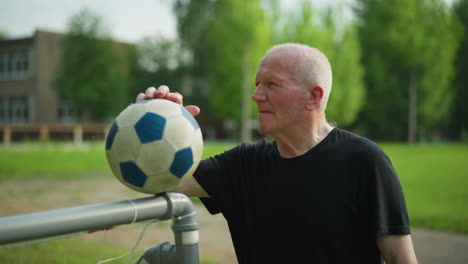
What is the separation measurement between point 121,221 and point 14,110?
4403 centimetres

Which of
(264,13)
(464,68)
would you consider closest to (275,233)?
(264,13)

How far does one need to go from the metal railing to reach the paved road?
4.22 m

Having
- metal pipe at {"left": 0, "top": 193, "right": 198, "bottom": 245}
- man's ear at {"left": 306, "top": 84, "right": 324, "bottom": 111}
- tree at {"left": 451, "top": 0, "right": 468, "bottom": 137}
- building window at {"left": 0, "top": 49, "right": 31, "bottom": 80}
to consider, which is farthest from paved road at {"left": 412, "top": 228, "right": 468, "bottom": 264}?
tree at {"left": 451, "top": 0, "right": 468, "bottom": 137}

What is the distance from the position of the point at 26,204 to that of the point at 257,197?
6956 millimetres

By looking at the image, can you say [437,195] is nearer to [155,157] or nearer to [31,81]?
[155,157]

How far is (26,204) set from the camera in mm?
8109

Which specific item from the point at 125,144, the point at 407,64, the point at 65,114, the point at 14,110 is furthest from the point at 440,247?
the point at 14,110

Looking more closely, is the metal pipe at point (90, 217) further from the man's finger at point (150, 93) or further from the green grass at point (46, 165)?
the green grass at point (46, 165)

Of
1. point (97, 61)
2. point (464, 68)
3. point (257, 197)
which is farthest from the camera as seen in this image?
point (464, 68)

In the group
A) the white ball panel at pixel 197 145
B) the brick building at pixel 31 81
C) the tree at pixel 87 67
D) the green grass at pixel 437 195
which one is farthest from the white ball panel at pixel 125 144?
the brick building at pixel 31 81

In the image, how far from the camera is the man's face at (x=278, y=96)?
Result: 87.0 inches

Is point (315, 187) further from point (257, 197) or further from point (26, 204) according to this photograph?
point (26, 204)

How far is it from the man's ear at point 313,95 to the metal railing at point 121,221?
851 mm

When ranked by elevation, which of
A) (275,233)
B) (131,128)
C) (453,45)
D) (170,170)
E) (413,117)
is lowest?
(413,117)
